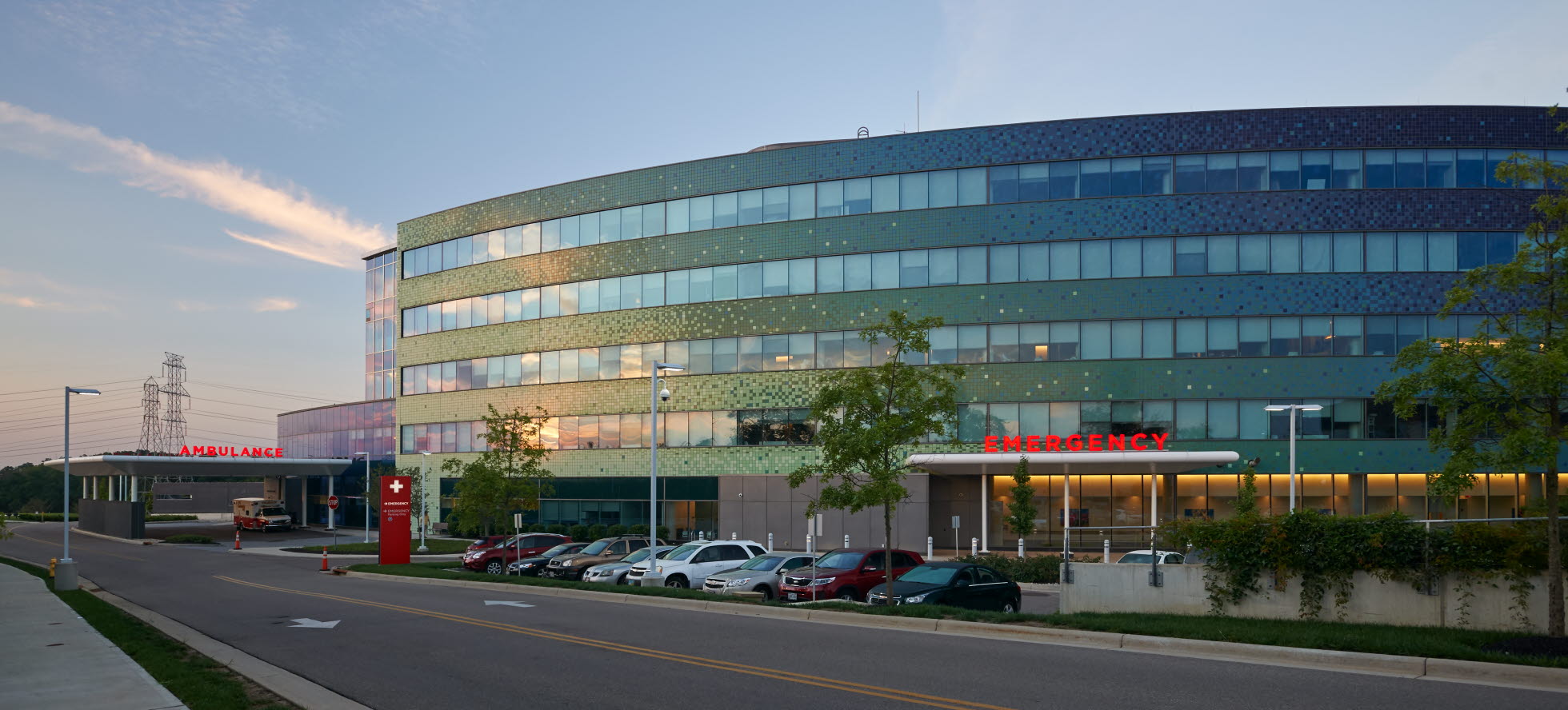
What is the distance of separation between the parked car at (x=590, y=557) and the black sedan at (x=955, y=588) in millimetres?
14038

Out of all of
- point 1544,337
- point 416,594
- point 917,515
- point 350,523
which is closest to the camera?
point 1544,337

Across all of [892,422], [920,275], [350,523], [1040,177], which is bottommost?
[350,523]

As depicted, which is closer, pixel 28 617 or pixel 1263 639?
pixel 1263 639

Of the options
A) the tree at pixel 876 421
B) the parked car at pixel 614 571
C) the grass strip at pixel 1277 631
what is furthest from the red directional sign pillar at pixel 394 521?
the grass strip at pixel 1277 631

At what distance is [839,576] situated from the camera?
2586cm

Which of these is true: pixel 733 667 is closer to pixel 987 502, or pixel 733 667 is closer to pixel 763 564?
pixel 763 564

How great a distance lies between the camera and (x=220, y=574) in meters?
38.7

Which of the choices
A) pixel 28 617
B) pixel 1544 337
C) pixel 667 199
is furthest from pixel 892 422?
pixel 667 199

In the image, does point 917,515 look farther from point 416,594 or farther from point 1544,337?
point 1544,337

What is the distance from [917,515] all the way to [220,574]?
28.5 meters

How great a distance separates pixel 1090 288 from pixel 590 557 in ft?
82.5

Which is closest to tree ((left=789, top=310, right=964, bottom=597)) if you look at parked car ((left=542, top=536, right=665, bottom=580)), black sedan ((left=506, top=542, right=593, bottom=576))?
parked car ((left=542, top=536, right=665, bottom=580))

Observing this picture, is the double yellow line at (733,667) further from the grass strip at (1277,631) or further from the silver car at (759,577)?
the silver car at (759,577)

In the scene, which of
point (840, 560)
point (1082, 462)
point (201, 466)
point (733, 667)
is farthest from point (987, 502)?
point (201, 466)
